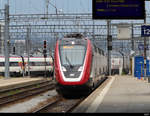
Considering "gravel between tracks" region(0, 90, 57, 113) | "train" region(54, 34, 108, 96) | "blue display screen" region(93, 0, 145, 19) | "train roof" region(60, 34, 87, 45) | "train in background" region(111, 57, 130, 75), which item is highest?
"blue display screen" region(93, 0, 145, 19)

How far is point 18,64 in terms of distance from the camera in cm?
4897

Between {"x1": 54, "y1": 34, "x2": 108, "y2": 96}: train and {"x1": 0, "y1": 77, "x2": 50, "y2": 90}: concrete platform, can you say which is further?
{"x1": 0, "y1": 77, "x2": 50, "y2": 90}: concrete platform

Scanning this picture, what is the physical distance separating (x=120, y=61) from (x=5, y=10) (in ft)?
92.7

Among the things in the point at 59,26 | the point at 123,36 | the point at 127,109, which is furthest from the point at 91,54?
the point at 59,26

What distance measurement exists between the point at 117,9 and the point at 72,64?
11.4 feet

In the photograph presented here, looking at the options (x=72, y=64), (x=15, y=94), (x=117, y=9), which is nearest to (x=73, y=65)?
(x=72, y=64)

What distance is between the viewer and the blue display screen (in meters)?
16.2

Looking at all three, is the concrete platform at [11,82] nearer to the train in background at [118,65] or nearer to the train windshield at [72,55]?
the train windshield at [72,55]

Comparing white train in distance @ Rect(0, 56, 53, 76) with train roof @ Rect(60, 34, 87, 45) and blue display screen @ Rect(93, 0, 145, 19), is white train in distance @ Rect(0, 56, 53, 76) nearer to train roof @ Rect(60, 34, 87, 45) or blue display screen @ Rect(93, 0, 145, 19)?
train roof @ Rect(60, 34, 87, 45)

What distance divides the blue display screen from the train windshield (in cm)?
233

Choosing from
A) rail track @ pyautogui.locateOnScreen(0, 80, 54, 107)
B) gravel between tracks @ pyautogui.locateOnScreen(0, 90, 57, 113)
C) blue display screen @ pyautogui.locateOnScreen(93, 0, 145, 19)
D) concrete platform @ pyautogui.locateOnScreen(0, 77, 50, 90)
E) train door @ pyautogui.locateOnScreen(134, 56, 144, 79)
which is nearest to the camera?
gravel between tracks @ pyautogui.locateOnScreen(0, 90, 57, 113)

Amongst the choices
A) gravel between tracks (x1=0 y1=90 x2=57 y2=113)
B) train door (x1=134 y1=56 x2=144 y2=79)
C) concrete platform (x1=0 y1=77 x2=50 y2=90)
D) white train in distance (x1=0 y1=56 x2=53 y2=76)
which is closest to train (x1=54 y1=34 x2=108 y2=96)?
gravel between tracks (x1=0 y1=90 x2=57 y2=113)

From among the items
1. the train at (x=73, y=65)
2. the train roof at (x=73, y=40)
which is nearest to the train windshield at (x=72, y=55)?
the train at (x=73, y=65)

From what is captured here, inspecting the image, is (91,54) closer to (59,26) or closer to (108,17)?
(108,17)
